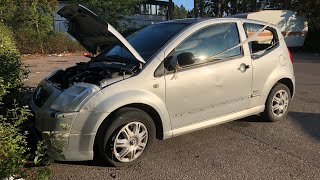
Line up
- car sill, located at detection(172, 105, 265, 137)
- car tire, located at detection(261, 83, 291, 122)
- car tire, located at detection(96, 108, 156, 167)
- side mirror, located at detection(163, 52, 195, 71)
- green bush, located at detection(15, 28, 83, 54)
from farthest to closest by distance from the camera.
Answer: green bush, located at detection(15, 28, 83, 54) < car tire, located at detection(261, 83, 291, 122) < car sill, located at detection(172, 105, 265, 137) < side mirror, located at detection(163, 52, 195, 71) < car tire, located at detection(96, 108, 156, 167)

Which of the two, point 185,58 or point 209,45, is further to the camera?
point 209,45

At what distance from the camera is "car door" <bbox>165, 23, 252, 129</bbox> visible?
16.4 feet

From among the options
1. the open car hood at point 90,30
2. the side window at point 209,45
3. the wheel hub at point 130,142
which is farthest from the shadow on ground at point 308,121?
the open car hood at point 90,30

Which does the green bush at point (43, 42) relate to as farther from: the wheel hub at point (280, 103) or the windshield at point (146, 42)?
the wheel hub at point (280, 103)

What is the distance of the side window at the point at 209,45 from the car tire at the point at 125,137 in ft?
3.07

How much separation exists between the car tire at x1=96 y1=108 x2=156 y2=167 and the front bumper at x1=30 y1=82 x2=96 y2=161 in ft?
0.51

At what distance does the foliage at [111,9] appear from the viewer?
99.3 ft

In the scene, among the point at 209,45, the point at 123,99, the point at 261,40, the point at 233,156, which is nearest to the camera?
the point at 123,99

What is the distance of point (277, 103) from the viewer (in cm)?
641

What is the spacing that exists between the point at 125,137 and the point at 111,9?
2722 centimetres

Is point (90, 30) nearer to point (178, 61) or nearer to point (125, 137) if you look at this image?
point (178, 61)

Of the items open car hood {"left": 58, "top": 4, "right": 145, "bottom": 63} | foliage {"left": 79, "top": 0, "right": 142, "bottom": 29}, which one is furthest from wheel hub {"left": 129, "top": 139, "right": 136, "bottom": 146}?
foliage {"left": 79, "top": 0, "right": 142, "bottom": 29}

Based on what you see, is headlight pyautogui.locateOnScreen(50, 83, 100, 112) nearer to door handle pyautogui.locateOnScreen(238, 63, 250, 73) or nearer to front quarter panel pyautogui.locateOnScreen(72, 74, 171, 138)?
front quarter panel pyautogui.locateOnScreen(72, 74, 171, 138)

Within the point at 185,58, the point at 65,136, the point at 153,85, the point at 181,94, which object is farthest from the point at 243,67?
the point at 65,136
